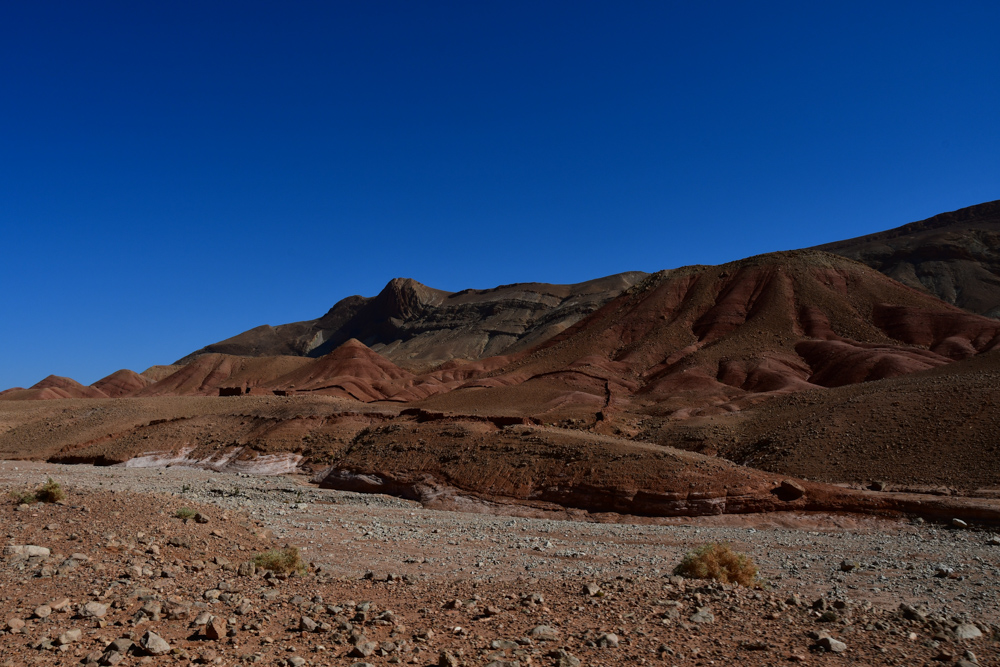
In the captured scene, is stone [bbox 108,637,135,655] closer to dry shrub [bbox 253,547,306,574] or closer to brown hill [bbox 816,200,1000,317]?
dry shrub [bbox 253,547,306,574]

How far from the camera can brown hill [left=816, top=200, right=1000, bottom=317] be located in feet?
343

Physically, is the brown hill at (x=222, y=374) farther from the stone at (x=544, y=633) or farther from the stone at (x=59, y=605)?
the stone at (x=544, y=633)

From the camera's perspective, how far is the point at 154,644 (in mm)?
5824

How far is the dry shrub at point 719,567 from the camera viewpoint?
32.7ft

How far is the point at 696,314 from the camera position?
A: 2795 inches

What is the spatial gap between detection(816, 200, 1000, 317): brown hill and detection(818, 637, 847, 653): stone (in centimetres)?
10913

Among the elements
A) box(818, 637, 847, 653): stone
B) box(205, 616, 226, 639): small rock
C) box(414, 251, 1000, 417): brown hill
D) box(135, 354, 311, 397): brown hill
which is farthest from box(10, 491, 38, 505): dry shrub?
box(135, 354, 311, 397): brown hill

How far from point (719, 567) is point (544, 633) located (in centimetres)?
429

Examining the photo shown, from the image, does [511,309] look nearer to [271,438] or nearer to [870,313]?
[870,313]

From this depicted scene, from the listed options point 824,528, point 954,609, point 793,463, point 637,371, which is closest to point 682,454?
point 824,528

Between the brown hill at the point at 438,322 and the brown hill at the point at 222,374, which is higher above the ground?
the brown hill at the point at 438,322

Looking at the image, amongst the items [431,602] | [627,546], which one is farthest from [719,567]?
[627,546]

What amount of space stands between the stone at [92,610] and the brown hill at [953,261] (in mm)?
113880

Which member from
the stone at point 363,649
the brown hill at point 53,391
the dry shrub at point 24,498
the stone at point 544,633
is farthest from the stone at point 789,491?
the brown hill at point 53,391
